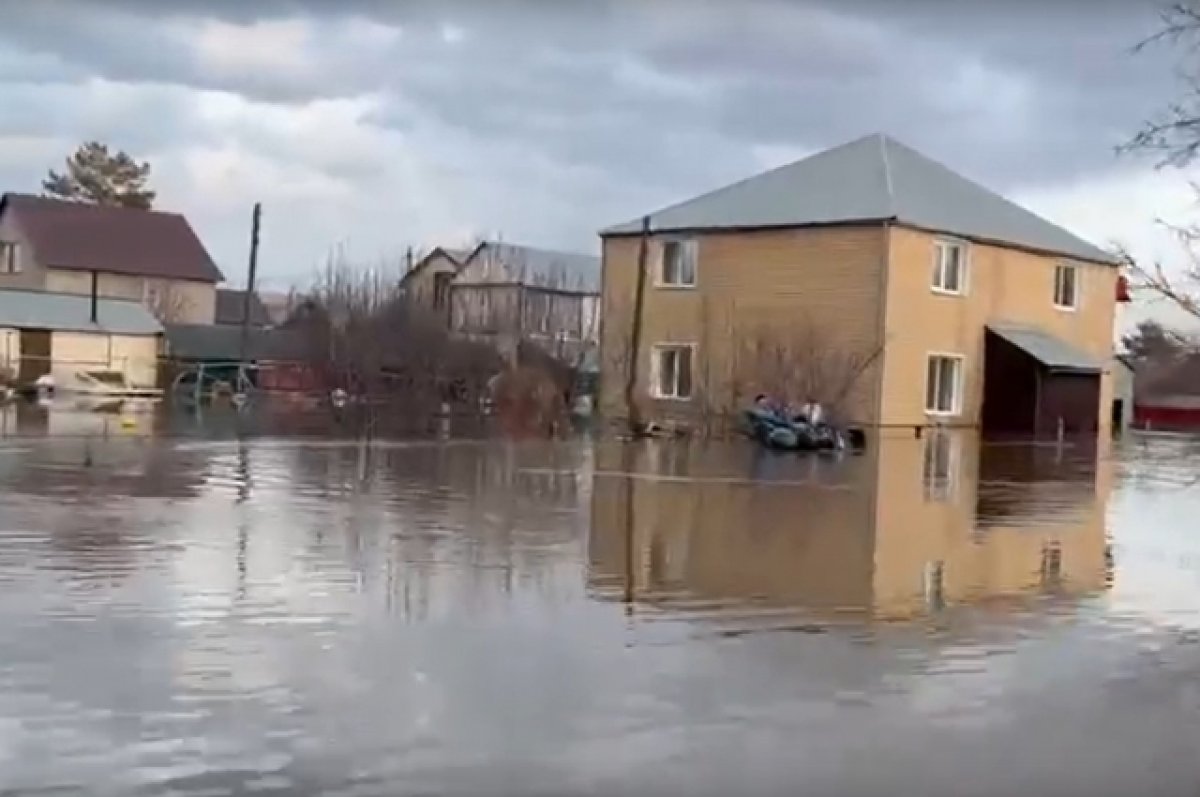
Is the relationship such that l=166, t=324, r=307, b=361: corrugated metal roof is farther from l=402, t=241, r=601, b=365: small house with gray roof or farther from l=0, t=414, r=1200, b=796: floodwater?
l=0, t=414, r=1200, b=796: floodwater

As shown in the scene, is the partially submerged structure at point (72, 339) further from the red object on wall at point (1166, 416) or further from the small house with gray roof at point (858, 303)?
the red object on wall at point (1166, 416)

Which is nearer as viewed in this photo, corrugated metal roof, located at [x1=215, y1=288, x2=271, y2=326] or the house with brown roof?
the house with brown roof

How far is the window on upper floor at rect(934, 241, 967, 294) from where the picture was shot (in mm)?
38344

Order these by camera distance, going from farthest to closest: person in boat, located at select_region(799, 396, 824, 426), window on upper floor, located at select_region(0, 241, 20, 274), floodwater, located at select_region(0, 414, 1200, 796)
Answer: window on upper floor, located at select_region(0, 241, 20, 274) < person in boat, located at select_region(799, 396, 824, 426) < floodwater, located at select_region(0, 414, 1200, 796)

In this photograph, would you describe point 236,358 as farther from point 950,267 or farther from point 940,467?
point 940,467

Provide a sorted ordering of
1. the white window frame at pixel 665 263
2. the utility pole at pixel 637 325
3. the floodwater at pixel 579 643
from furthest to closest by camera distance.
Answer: the white window frame at pixel 665 263, the utility pole at pixel 637 325, the floodwater at pixel 579 643

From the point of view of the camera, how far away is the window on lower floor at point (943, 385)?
38.5m

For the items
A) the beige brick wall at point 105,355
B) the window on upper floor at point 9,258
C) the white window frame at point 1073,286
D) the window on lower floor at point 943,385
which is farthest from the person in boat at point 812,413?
the window on upper floor at point 9,258

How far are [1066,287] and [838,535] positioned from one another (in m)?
30.9

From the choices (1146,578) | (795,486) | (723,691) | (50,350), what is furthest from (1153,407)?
(723,691)

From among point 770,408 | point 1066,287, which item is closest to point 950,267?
point 1066,287

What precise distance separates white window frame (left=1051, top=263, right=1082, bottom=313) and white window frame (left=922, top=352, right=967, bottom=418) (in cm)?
526

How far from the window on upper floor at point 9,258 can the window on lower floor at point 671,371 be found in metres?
40.4

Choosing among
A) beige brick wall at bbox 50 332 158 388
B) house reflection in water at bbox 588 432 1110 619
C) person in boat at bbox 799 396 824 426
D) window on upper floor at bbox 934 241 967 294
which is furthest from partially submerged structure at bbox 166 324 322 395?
house reflection in water at bbox 588 432 1110 619
